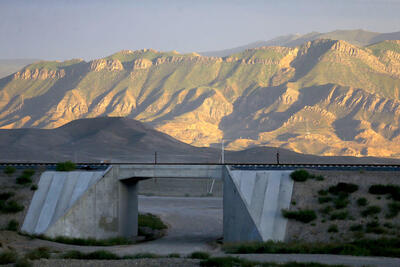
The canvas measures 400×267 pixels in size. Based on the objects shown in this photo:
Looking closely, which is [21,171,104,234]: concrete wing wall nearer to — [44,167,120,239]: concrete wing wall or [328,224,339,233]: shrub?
[44,167,120,239]: concrete wing wall

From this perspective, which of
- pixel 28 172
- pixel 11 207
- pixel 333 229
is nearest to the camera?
pixel 333 229

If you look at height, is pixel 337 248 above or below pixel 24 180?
below

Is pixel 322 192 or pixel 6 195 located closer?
pixel 322 192

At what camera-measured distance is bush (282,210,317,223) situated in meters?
36.9

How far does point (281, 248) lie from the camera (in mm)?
31359

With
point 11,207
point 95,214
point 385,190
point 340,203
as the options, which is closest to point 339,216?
point 340,203

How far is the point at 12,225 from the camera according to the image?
41688 mm

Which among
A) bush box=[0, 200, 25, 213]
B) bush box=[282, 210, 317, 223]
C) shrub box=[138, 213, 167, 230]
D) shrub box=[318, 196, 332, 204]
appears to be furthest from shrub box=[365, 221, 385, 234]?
shrub box=[138, 213, 167, 230]

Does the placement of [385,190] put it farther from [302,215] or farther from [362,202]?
[302,215]

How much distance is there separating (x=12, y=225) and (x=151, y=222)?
2036 centimetres

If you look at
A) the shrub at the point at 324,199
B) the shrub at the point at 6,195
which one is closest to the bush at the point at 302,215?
the shrub at the point at 324,199

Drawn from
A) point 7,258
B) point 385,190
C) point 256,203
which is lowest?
point 7,258

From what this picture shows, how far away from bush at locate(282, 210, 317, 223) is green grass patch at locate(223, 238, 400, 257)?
318cm

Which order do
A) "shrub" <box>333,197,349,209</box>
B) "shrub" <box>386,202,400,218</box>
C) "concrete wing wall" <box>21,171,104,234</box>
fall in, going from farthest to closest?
"concrete wing wall" <box>21,171,104,234</box>, "shrub" <box>333,197,349,209</box>, "shrub" <box>386,202,400,218</box>
